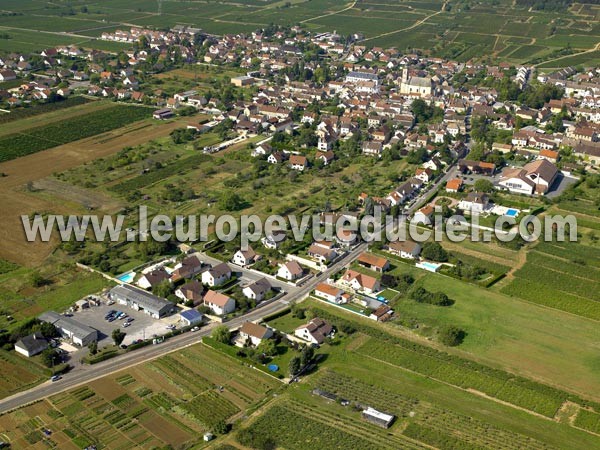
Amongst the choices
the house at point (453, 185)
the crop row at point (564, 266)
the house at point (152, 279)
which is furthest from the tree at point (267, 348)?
the house at point (453, 185)

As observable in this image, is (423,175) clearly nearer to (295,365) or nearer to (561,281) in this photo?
(561,281)

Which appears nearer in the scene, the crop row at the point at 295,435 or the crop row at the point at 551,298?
the crop row at the point at 295,435

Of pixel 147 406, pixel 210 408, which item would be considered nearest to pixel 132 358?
pixel 147 406

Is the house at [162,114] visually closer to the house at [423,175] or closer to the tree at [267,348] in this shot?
the house at [423,175]

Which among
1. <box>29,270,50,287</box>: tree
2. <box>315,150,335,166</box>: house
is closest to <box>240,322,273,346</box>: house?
<box>29,270,50,287</box>: tree

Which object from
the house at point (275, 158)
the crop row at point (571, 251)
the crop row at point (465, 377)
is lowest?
the crop row at point (465, 377)
